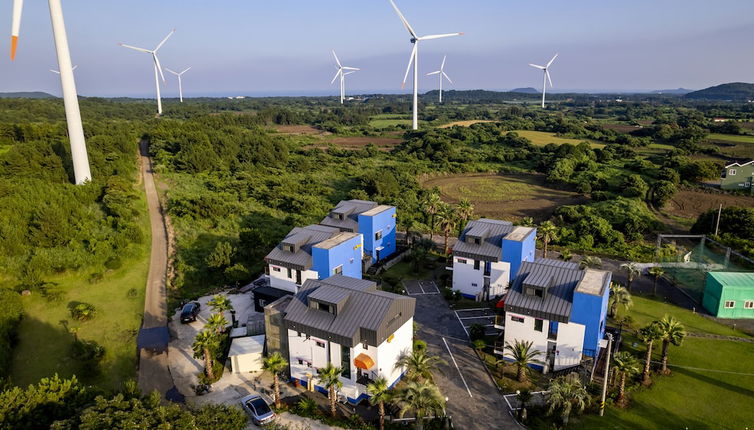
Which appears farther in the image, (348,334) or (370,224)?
(370,224)

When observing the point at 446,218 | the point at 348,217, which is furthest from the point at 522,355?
the point at 348,217

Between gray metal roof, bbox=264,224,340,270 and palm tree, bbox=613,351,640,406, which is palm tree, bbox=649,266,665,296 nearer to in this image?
palm tree, bbox=613,351,640,406

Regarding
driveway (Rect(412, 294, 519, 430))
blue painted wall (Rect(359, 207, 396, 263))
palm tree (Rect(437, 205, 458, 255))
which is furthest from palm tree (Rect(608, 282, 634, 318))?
blue painted wall (Rect(359, 207, 396, 263))

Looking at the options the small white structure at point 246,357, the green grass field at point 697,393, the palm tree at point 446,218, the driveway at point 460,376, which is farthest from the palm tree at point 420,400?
the palm tree at point 446,218

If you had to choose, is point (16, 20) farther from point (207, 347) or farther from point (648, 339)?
point (648, 339)

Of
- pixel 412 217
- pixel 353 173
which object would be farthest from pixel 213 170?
pixel 412 217

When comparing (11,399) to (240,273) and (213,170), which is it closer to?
(240,273)
